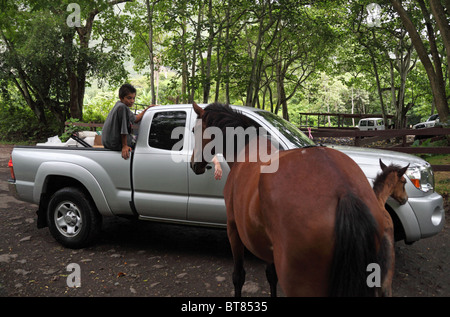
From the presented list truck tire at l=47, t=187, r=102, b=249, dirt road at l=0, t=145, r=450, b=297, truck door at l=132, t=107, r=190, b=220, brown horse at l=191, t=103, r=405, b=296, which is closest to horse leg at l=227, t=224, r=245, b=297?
dirt road at l=0, t=145, r=450, b=297

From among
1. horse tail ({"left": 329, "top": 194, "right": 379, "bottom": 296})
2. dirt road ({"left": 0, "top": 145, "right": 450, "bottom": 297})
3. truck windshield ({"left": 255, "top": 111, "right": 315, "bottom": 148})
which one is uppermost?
truck windshield ({"left": 255, "top": 111, "right": 315, "bottom": 148})

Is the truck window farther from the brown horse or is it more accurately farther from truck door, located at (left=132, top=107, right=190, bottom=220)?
the brown horse

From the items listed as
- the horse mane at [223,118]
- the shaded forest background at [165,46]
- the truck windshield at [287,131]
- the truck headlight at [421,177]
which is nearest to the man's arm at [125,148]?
the horse mane at [223,118]

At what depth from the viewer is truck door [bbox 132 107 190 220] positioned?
4.26m

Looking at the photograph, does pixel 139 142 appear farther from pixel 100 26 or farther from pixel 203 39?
pixel 100 26

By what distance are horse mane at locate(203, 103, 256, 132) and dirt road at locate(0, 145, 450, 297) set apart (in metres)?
1.69

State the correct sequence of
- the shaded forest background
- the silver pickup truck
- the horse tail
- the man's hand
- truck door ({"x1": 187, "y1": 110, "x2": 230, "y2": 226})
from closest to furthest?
the horse tail < the silver pickup truck < truck door ({"x1": 187, "y1": 110, "x2": 230, "y2": 226}) < the man's hand < the shaded forest background

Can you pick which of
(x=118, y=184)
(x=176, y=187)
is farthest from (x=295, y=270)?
(x=118, y=184)

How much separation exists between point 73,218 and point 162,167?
1556mm

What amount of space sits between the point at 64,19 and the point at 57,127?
618cm

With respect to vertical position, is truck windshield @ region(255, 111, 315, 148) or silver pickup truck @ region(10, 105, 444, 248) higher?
truck windshield @ region(255, 111, 315, 148)

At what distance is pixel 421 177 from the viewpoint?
12.6ft

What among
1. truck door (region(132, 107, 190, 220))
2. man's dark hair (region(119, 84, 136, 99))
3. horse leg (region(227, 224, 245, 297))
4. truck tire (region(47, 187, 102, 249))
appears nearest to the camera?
horse leg (region(227, 224, 245, 297))

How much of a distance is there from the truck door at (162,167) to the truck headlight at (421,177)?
2472 millimetres
